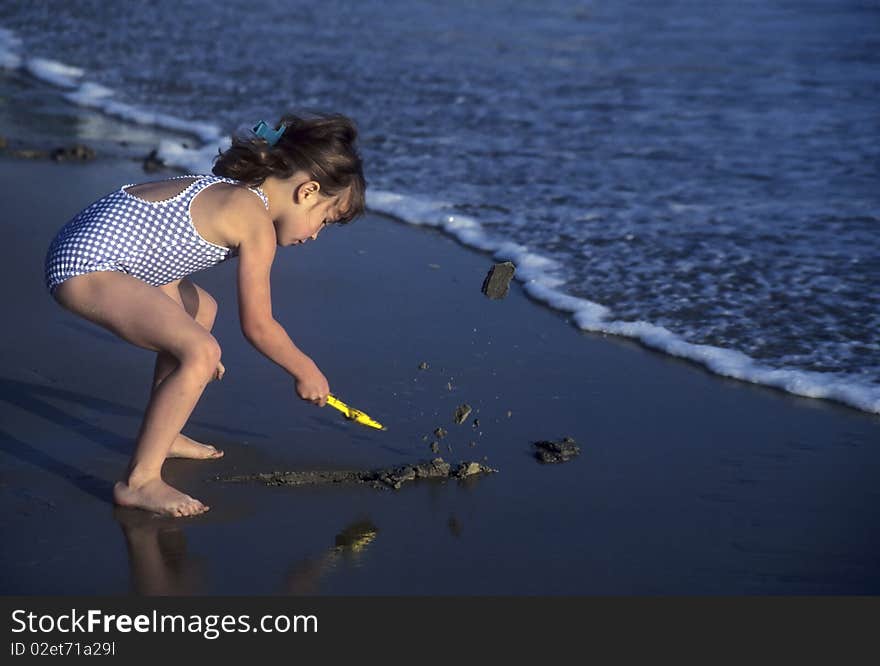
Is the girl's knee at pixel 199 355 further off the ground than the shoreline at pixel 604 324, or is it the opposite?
the girl's knee at pixel 199 355

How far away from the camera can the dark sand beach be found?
3.13 metres

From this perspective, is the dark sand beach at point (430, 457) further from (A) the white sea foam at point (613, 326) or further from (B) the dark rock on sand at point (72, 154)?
(B) the dark rock on sand at point (72, 154)

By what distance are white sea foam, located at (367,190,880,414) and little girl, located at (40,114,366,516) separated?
1.46 m

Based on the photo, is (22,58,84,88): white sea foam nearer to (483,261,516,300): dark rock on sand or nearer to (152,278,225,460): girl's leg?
(483,261,516,300): dark rock on sand

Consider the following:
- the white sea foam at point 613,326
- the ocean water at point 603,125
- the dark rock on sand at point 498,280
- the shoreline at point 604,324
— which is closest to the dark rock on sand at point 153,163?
the shoreline at point 604,324

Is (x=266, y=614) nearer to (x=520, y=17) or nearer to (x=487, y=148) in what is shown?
(x=487, y=148)

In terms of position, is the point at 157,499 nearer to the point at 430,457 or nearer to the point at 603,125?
the point at 430,457

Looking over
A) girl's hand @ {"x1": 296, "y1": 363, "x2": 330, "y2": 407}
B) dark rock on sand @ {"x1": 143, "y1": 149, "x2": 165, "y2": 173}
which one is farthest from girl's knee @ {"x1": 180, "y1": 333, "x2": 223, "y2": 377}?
dark rock on sand @ {"x1": 143, "y1": 149, "x2": 165, "y2": 173}

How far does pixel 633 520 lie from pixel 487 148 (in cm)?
430

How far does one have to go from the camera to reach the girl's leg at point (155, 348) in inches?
134

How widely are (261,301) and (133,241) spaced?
0.38 m

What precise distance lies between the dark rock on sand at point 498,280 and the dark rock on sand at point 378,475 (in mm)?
1046

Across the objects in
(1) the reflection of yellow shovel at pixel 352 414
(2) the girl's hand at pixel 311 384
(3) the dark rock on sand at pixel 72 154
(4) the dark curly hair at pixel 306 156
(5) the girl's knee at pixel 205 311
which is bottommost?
(3) the dark rock on sand at pixel 72 154

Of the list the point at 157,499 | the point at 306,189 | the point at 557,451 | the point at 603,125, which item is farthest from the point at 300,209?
the point at 603,125
